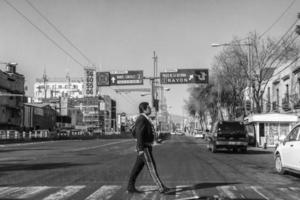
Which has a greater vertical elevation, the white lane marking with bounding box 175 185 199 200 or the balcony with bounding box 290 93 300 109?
the balcony with bounding box 290 93 300 109

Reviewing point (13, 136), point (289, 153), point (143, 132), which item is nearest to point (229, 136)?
point (289, 153)

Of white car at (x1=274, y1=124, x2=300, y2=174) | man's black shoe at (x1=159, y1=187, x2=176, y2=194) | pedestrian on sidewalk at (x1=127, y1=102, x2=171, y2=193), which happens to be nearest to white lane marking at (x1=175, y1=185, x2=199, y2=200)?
man's black shoe at (x1=159, y1=187, x2=176, y2=194)

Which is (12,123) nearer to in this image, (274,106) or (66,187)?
(274,106)

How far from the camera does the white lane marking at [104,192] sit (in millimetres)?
9617

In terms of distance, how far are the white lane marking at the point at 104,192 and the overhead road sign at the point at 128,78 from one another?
105 ft

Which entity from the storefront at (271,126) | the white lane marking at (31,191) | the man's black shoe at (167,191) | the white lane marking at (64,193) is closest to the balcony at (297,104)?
the storefront at (271,126)

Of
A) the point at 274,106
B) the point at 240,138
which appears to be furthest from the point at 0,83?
the point at 240,138

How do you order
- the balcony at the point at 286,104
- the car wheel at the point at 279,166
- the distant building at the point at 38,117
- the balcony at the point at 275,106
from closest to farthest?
the car wheel at the point at 279,166 < the balcony at the point at 286,104 < the balcony at the point at 275,106 < the distant building at the point at 38,117

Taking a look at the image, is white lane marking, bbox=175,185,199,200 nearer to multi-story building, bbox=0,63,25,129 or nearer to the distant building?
multi-story building, bbox=0,63,25,129

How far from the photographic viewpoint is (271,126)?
37500 mm

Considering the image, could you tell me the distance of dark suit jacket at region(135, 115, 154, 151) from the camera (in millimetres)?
9727

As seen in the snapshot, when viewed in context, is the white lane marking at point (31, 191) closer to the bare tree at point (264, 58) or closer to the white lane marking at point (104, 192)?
the white lane marking at point (104, 192)

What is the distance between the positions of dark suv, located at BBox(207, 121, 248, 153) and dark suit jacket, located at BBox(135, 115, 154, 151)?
1780 centimetres

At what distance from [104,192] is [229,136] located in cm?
1786
